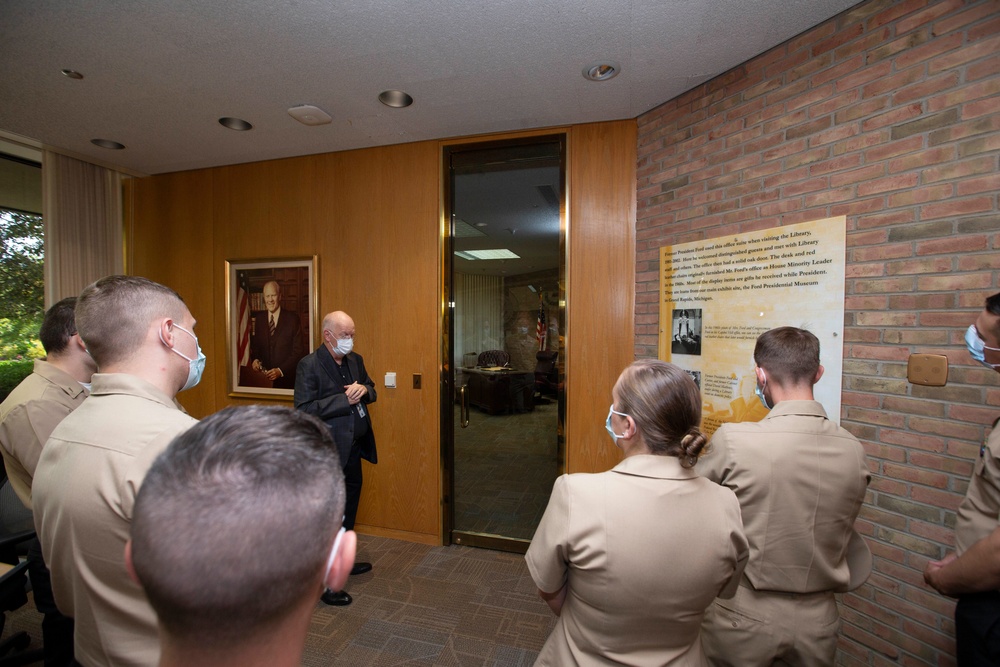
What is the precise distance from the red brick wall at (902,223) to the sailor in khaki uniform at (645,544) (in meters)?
1.40

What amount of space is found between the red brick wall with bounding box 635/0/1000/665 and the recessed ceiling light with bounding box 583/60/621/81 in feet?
2.73

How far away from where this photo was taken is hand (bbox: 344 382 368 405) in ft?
9.90

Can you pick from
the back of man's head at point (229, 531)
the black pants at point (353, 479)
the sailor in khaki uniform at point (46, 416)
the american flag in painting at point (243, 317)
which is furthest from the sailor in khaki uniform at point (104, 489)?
the american flag in painting at point (243, 317)

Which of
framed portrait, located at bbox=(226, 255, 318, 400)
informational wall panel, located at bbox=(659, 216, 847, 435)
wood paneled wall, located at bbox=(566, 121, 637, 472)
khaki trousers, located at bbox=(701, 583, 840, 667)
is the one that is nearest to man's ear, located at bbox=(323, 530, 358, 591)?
khaki trousers, located at bbox=(701, 583, 840, 667)

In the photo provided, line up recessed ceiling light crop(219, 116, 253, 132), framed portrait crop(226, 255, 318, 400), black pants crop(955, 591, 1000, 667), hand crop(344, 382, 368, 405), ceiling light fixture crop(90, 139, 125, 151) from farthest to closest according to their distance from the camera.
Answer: framed portrait crop(226, 255, 318, 400)
ceiling light fixture crop(90, 139, 125, 151)
recessed ceiling light crop(219, 116, 253, 132)
hand crop(344, 382, 368, 405)
black pants crop(955, 591, 1000, 667)

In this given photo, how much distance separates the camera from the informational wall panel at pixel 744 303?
2.15 metres

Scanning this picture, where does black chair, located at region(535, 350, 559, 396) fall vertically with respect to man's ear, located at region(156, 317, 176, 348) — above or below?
below

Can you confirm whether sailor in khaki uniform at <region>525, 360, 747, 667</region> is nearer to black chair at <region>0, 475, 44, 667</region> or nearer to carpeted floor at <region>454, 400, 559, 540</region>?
carpeted floor at <region>454, 400, 559, 540</region>

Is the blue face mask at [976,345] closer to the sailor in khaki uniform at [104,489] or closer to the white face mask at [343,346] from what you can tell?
the sailor in khaki uniform at [104,489]

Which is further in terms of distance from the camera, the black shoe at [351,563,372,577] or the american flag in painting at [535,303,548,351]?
the american flag in painting at [535,303,548,351]

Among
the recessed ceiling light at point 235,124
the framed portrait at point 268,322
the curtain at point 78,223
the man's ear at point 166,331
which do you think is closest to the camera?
the man's ear at point 166,331

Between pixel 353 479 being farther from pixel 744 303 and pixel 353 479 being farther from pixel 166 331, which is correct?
pixel 744 303

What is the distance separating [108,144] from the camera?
12.1ft

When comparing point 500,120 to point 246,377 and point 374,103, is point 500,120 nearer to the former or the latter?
point 374,103
